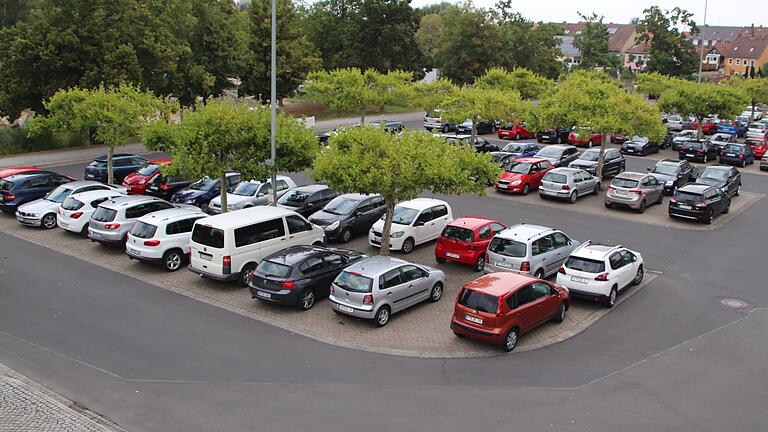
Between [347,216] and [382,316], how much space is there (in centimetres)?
732

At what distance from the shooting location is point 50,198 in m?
23.9

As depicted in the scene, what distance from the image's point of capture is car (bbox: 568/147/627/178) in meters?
33.4

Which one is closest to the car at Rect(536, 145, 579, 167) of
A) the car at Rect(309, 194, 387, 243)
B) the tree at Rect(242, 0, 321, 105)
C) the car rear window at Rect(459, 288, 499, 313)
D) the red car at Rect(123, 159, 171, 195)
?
the car at Rect(309, 194, 387, 243)

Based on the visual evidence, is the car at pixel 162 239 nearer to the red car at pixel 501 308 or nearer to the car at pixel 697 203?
the red car at pixel 501 308

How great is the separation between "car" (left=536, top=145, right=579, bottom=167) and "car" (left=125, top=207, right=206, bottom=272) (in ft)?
69.4

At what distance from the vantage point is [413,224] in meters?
21.1

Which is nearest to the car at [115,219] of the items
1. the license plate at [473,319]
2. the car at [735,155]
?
the license plate at [473,319]

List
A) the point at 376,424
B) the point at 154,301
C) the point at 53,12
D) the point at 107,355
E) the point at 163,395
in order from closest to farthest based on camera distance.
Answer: the point at 376,424, the point at 163,395, the point at 107,355, the point at 154,301, the point at 53,12

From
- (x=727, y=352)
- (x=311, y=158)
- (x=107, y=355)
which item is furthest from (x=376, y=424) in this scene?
(x=311, y=158)

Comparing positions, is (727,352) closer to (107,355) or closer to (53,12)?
(107,355)

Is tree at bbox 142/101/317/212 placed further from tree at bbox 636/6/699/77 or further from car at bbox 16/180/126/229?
tree at bbox 636/6/699/77

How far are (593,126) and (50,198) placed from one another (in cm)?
2248

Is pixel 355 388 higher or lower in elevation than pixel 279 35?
A: lower

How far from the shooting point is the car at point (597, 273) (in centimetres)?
1650
